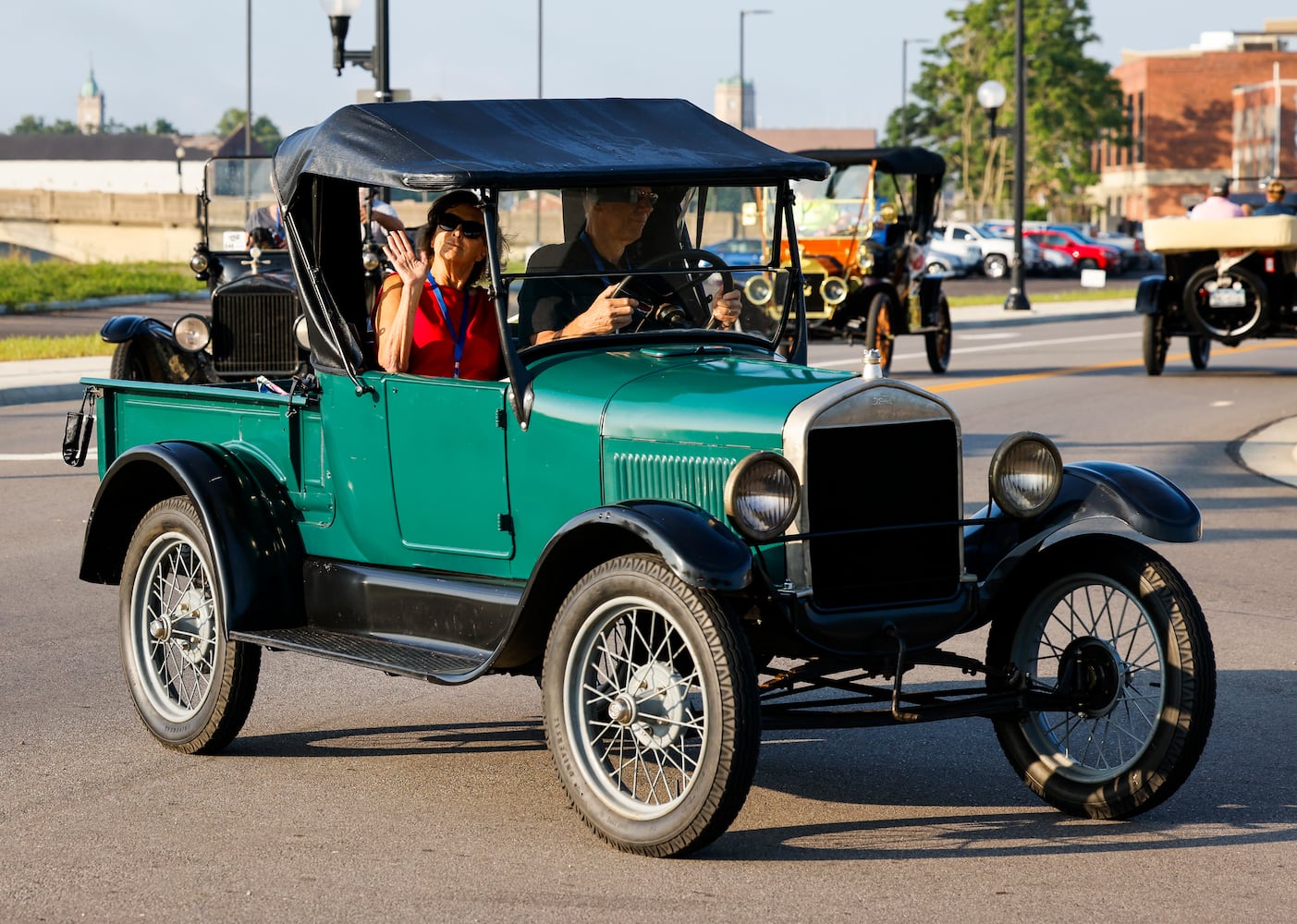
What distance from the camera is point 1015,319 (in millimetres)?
32312

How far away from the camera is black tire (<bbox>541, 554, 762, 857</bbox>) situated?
4691mm

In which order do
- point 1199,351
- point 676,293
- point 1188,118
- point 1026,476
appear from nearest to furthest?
point 1026,476
point 676,293
point 1199,351
point 1188,118

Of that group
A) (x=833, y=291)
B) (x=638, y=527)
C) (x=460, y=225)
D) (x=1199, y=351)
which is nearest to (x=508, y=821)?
(x=638, y=527)

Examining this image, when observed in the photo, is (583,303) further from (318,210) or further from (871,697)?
(871,697)

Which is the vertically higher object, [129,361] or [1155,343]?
[1155,343]

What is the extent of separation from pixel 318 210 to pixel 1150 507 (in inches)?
110

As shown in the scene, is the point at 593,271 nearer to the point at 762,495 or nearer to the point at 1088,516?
the point at 762,495

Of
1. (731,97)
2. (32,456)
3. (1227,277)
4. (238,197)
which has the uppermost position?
(731,97)

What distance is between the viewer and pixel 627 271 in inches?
231

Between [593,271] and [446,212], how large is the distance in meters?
0.49

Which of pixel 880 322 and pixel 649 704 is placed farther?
pixel 880 322

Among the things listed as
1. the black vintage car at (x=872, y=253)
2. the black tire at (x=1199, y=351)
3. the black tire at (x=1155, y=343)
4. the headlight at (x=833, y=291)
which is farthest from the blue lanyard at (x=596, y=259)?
the black tire at (x=1199, y=351)

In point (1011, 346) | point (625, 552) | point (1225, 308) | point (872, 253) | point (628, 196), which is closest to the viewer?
point (625, 552)

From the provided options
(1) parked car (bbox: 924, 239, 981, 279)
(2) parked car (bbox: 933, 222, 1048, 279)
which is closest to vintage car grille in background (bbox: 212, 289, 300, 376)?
(1) parked car (bbox: 924, 239, 981, 279)
